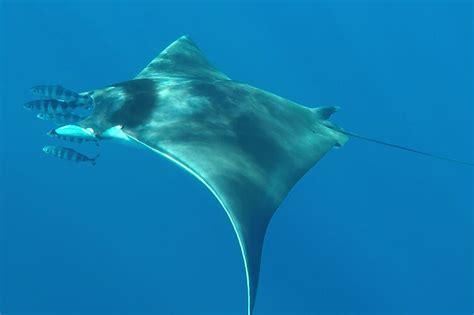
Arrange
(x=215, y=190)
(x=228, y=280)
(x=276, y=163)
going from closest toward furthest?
(x=215, y=190) < (x=276, y=163) < (x=228, y=280)

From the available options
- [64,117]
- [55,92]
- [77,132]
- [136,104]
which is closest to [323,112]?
[136,104]

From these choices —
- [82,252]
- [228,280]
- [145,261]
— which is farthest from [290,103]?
[82,252]

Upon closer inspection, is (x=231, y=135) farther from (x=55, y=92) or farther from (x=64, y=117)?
(x=55, y=92)

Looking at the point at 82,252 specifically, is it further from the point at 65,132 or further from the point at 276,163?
the point at 276,163

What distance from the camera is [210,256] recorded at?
12.0 meters

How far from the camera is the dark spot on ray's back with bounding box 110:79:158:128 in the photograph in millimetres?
5051

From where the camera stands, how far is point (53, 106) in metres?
5.99

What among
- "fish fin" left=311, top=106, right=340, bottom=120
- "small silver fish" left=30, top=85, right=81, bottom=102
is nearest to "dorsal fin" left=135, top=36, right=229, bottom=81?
"small silver fish" left=30, top=85, right=81, bottom=102

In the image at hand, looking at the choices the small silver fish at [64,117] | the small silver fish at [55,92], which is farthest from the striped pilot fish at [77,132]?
the small silver fish at [55,92]

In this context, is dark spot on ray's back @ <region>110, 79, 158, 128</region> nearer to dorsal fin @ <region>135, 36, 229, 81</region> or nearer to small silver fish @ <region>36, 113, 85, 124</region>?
small silver fish @ <region>36, 113, 85, 124</region>

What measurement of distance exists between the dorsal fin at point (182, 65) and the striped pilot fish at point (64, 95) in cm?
117

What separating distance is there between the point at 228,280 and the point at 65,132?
7600 millimetres

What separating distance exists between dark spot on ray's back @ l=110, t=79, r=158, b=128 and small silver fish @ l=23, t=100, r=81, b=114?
0.67 meters

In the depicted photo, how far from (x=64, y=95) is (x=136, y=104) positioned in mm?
1692
